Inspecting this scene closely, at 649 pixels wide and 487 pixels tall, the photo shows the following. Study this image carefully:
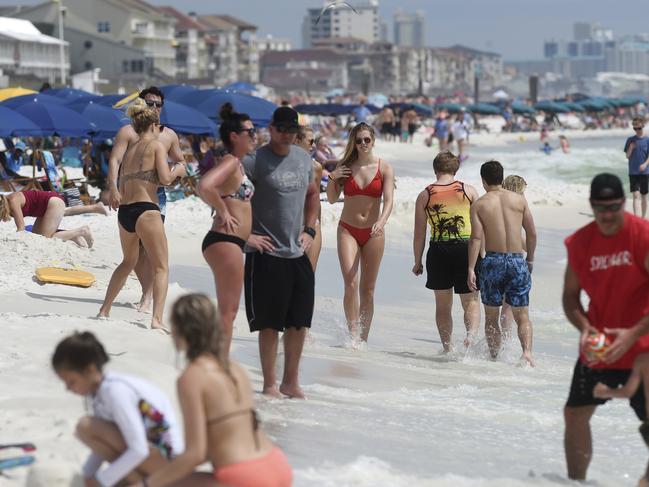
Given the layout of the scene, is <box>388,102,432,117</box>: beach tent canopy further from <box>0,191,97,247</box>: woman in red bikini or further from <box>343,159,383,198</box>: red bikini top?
<box>343,159,383,198</box>: red bikini top

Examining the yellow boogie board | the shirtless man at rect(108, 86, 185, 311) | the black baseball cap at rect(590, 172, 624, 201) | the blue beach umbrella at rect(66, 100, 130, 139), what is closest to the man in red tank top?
the black baseball cap at rect(590, 172, 624, 201)

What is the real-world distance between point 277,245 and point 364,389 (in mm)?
1176

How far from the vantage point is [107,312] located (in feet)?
26.5

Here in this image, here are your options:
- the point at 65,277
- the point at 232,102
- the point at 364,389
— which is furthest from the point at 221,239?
the point at 232,102

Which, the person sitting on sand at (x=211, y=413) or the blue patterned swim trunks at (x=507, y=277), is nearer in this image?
the person sitting on sand at (x=211, y=413)

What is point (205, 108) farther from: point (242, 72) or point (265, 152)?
point (242, 72)

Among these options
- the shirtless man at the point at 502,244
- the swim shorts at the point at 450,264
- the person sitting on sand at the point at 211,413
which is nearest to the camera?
the person sitting on sand at the point at 211,413

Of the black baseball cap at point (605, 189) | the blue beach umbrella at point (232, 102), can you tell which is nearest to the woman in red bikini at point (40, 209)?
the black baseball cap at point (605, 189)

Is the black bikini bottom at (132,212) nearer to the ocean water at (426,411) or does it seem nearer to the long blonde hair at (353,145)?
the ocean water at (426,411)

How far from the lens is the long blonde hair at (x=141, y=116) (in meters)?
7.53

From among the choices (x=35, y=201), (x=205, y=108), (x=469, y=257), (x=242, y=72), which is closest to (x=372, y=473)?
(x=469, y=257)

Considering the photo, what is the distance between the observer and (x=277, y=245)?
6.14 meters

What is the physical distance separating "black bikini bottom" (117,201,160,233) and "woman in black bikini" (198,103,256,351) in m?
1.63

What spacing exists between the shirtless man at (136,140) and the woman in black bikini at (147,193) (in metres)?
0.17
